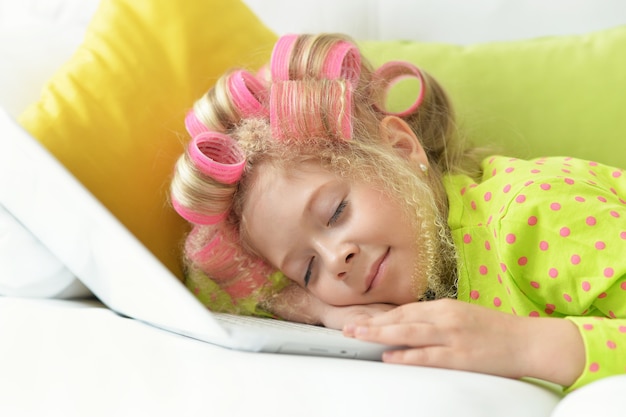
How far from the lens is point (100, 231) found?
0.92 m

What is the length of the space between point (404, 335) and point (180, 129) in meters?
0.56

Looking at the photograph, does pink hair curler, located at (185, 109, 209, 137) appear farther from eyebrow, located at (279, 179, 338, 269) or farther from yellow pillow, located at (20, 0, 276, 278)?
eyebrow, located at (279, 179, 338, 269)

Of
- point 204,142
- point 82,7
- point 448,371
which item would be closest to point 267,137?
point 204,142

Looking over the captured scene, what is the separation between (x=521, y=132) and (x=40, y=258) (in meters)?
0.79

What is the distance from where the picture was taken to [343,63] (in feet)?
3.86

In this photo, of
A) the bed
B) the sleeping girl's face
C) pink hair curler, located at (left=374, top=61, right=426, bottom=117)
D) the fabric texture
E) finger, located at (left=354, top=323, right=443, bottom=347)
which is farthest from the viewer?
pink hair curler, located at (left=374, top=61, right=426, bottom=117)

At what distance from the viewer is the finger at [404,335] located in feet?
2.69

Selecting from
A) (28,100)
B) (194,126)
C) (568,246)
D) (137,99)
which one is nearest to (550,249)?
(568,246)

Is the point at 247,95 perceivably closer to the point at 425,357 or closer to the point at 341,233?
the point at 341,233

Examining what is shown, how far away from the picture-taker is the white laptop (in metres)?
0.82

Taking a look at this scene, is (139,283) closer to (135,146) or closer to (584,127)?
(135,146)

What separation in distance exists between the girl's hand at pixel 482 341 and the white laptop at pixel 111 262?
1.2 inches

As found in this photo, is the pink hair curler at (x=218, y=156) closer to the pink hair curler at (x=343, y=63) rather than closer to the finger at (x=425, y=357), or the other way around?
the pink hair curler at (x=343, y=63)

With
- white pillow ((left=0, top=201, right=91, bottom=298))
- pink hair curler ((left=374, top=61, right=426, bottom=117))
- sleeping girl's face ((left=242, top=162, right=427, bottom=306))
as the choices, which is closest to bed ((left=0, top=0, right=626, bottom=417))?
white pillow ((left=0, top=201, right=91, bottom=298))
